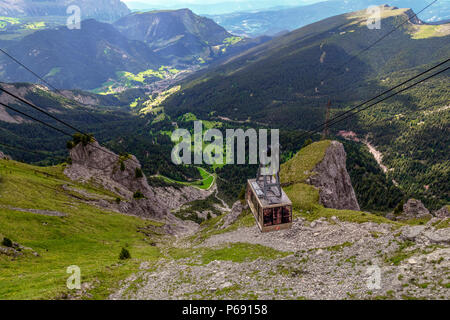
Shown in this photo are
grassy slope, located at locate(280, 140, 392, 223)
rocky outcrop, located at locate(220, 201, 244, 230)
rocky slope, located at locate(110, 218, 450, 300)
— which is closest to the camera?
rocky slope, located at locate(110, 218, 450, 300)

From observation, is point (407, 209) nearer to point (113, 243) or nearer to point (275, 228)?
point (275, 228)

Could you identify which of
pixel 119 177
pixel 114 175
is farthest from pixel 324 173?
pixel 114 175

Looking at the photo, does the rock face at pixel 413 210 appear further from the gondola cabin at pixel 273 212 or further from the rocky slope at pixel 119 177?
the rocky slope at pixel 119 177

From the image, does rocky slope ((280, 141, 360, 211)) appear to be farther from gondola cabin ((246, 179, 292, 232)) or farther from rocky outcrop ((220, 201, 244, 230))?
gondola cabin ((246, 179, 292, 232))

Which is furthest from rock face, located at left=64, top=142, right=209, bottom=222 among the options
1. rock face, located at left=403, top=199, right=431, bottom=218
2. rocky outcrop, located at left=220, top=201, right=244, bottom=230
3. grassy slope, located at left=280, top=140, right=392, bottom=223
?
rock face, located at left=403, top=199, right=431, bottom=218

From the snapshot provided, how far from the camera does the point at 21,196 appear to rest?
62250mm

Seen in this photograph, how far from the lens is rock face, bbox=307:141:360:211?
6538 cm

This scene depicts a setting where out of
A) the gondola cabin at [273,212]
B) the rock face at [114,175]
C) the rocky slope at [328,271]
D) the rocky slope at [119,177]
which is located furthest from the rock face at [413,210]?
the rock face at [114,175]

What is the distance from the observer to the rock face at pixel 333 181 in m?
65.4

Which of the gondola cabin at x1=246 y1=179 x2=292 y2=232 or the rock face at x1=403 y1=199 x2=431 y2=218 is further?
the rock face at x1=403 y1=199 x2=431 y2=218

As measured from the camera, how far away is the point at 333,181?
76.7 metres

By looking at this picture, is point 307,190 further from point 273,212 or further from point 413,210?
point 413,210

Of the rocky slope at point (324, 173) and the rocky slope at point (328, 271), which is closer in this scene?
the rocky slope at point (328, 271)

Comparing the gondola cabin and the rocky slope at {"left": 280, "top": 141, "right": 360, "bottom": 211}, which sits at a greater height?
the rocky slope at {"left": 280, "top": 141, "right": 360, "bottom": 211}
